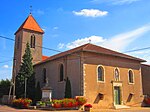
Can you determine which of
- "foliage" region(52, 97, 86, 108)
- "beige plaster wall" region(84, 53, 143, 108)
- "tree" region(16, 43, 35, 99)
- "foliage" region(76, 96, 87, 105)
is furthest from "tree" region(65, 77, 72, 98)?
"tree" region(16, 43, 35, 99)

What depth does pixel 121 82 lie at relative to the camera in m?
28.5

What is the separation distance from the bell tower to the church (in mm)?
6637

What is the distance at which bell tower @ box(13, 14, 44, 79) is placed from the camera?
3912 centimetres

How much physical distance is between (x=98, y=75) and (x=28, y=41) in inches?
693

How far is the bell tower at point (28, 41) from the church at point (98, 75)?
21.8 feet

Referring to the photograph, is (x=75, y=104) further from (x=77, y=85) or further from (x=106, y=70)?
(x=106, y=70)

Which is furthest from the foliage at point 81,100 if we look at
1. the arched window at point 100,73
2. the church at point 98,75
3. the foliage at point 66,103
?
the arched window at point 100,73

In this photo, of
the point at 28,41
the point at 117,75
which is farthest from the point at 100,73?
the point at 28,41

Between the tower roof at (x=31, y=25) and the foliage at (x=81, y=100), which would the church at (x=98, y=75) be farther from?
the tower roof at (x=31, y=25)

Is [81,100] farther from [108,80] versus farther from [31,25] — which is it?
[31,25]

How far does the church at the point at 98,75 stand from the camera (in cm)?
2567

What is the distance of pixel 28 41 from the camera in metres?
39.6

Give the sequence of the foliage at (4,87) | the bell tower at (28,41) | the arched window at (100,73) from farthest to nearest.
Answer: the bell tower at (28,41)
the foliage at (4,87)
the arched window at (100,73)

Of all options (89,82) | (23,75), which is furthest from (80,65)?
(23,75)
